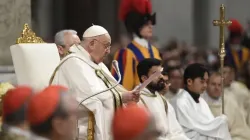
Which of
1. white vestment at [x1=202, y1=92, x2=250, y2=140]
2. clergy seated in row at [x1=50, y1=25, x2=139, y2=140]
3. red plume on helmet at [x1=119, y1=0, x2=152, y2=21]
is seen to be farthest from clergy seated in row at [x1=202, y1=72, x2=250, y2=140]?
clergy seated in row at [x1=50, y1=25, x2=139, y2=140]

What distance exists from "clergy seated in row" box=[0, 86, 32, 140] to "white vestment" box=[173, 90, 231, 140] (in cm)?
478

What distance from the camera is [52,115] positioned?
656 centimetres

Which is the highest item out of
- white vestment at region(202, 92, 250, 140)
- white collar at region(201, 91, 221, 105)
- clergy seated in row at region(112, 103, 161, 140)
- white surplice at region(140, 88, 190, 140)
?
clergy seated in row at region(112, 103, 161, 140)

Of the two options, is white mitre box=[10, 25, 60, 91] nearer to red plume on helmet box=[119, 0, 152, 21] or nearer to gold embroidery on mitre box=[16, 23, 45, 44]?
gold embroidery on mitre box=[16, 23, 45, 44]

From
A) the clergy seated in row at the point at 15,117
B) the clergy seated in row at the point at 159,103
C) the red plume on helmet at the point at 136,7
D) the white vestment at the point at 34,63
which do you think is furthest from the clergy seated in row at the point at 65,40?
the clergy seated in row at the point at 15,117

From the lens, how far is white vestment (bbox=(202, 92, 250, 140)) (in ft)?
42.5

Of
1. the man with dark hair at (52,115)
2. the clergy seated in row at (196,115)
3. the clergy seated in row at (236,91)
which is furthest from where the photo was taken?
the clergy seated in row at (236,91)

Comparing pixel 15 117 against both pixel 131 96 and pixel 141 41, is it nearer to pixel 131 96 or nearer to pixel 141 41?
pixel 131 96

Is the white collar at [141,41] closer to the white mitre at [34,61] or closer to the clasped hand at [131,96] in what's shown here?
the white mitre at [34,61]

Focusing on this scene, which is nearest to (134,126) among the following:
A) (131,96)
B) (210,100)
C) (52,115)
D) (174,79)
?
(52,115)

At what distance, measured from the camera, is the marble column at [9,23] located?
11.3 meters

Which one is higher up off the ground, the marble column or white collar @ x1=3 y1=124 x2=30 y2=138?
the marble column

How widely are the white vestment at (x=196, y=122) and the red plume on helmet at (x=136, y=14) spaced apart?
175 cm

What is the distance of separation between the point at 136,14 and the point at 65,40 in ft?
7.68
